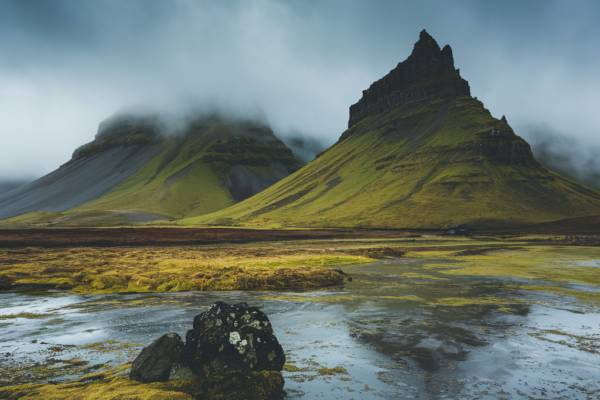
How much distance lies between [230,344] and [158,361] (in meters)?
1.70

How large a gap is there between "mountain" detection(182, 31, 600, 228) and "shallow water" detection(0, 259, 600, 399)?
99.9m

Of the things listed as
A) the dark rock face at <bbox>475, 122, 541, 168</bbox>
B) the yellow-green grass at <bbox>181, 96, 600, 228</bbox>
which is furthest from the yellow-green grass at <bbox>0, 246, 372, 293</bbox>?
the dark rock face at <bbox>475, 122, 541, 168</bbox>

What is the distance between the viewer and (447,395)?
27.0 feet

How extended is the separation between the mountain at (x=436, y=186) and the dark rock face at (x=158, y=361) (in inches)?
4411

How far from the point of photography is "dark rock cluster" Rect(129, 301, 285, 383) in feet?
28.0

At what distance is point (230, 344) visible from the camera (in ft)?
29.4

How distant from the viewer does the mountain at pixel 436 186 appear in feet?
403

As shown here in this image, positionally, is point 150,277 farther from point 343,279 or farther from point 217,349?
point 217,349

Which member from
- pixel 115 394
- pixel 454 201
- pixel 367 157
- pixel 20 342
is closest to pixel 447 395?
pixel 115 394

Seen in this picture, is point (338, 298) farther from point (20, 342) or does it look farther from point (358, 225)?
point (358, 225)

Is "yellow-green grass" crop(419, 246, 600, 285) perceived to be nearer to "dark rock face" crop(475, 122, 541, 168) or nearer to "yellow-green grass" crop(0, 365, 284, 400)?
"yellow-green grass" crop(0, 365, 284, 400)

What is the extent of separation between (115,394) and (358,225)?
117012 mm

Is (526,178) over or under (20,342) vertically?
over

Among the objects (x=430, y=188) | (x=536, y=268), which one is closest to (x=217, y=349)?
(x=536, y=268)
